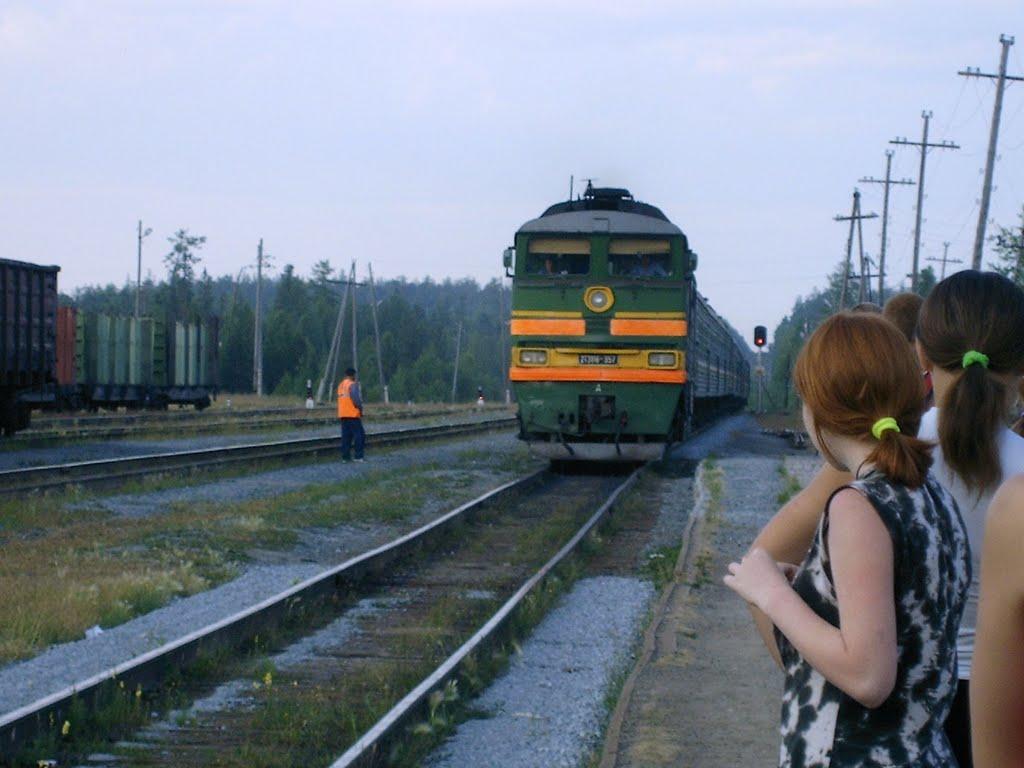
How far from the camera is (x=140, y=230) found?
7175 cm

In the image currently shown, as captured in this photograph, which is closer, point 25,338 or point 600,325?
point 600,325

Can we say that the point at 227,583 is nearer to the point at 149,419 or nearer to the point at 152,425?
the point at 152,425

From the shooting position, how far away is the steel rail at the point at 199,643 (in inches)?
236

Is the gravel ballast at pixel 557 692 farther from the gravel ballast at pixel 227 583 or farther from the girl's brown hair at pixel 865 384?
the girl's brown hair at pixel 865 384

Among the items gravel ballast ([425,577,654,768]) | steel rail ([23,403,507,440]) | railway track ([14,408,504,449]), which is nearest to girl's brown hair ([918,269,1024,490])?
gravel ballast ([425,577,654,768])

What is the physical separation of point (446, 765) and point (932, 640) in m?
3.91

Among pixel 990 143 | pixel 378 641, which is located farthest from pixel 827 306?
pixel 378 641

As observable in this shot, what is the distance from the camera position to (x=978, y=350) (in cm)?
301

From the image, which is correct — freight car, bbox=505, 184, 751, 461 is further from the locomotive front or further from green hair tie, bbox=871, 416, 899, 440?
green hair tie, bbox=871, 416, 899, 440

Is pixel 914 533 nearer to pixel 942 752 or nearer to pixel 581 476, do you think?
pixel 942 752

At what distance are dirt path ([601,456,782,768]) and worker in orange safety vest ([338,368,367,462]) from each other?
33.4ft

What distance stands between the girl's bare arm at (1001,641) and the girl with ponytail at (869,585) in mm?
510

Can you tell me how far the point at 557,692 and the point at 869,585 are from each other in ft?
17.8

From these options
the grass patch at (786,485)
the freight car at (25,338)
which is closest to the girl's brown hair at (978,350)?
the grass patch at (786,485)
